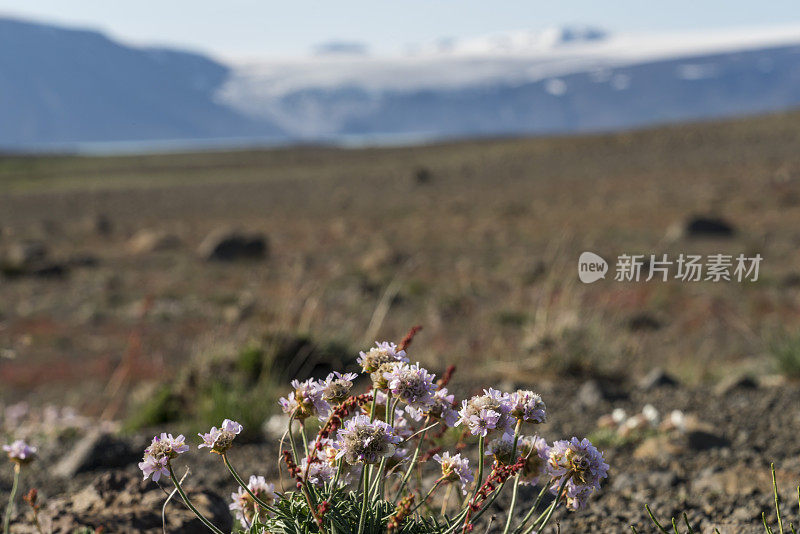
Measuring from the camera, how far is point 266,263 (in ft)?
56.2

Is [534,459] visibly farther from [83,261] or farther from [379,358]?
[83,261]

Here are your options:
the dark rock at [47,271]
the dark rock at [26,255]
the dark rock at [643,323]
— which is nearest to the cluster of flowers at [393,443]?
the dark rock at [643,323]

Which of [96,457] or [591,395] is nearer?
[96,457]

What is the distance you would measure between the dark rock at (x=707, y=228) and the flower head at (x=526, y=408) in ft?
54.1

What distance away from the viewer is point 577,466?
1.74 meters

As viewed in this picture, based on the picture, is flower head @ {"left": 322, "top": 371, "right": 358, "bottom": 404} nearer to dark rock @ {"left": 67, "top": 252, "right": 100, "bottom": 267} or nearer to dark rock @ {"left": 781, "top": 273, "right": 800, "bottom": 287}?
dark rock @ {"left": 781, "top": 273, "right": 800, "bottom": 287}

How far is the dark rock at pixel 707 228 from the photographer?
17.1 m

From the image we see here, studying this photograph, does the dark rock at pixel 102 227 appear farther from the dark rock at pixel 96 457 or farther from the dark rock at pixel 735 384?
the dark rock at pixel 735 384

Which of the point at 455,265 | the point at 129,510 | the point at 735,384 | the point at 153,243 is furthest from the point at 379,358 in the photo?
the point at 153,243

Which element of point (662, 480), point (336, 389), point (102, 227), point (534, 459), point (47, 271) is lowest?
point (102, 227)

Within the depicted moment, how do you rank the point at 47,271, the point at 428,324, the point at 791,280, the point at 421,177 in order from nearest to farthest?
the point at 428,324 < the point at 791,280 < the point at 47,271 < the point at 421,177

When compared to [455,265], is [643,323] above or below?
above

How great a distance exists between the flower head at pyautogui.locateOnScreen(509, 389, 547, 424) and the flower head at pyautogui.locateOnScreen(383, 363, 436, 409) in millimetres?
198

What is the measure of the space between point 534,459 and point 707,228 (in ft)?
54.7
